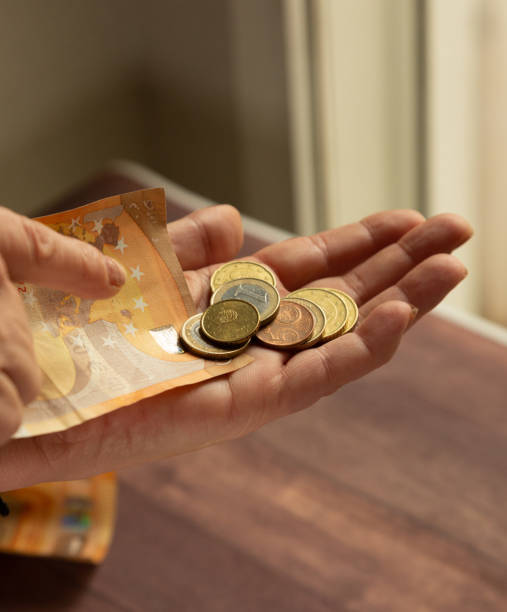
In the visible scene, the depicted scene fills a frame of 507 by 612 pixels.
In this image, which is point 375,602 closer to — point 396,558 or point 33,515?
point 396,558

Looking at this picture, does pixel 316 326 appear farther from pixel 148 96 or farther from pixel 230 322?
pixel 148 96

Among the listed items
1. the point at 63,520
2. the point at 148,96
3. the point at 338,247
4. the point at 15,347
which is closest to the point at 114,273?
the point at 15,347

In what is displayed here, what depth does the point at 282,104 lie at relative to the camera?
2.63 meters

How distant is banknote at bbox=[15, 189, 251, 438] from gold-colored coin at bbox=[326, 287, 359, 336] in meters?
0.16

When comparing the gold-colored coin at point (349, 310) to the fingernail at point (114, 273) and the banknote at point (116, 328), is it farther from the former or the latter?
the fingernail at point (114, 273)

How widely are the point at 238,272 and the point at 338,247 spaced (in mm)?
169

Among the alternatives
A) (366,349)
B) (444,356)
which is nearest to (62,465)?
(366,349)

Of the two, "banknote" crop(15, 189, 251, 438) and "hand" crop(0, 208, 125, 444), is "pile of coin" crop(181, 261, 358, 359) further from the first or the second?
"hand" crop(0, 208, 125, 444)

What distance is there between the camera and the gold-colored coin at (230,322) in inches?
45.2

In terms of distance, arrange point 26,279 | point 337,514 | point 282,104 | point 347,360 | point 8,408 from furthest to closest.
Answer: point 282,104
point 337,514
point 347,360
point 26,279
point 8,408

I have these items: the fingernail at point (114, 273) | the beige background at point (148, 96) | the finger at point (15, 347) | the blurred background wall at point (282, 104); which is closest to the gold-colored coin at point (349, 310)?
the fingernail at point (114, 273)

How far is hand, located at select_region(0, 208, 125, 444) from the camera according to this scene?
2.75ft

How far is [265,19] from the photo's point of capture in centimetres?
248

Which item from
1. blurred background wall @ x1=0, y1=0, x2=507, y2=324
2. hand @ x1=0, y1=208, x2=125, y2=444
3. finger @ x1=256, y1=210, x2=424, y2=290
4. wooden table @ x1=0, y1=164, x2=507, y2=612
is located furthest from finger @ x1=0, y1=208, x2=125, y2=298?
blurred background wall @ x1=0, y1=0, x2=507, y2=324
